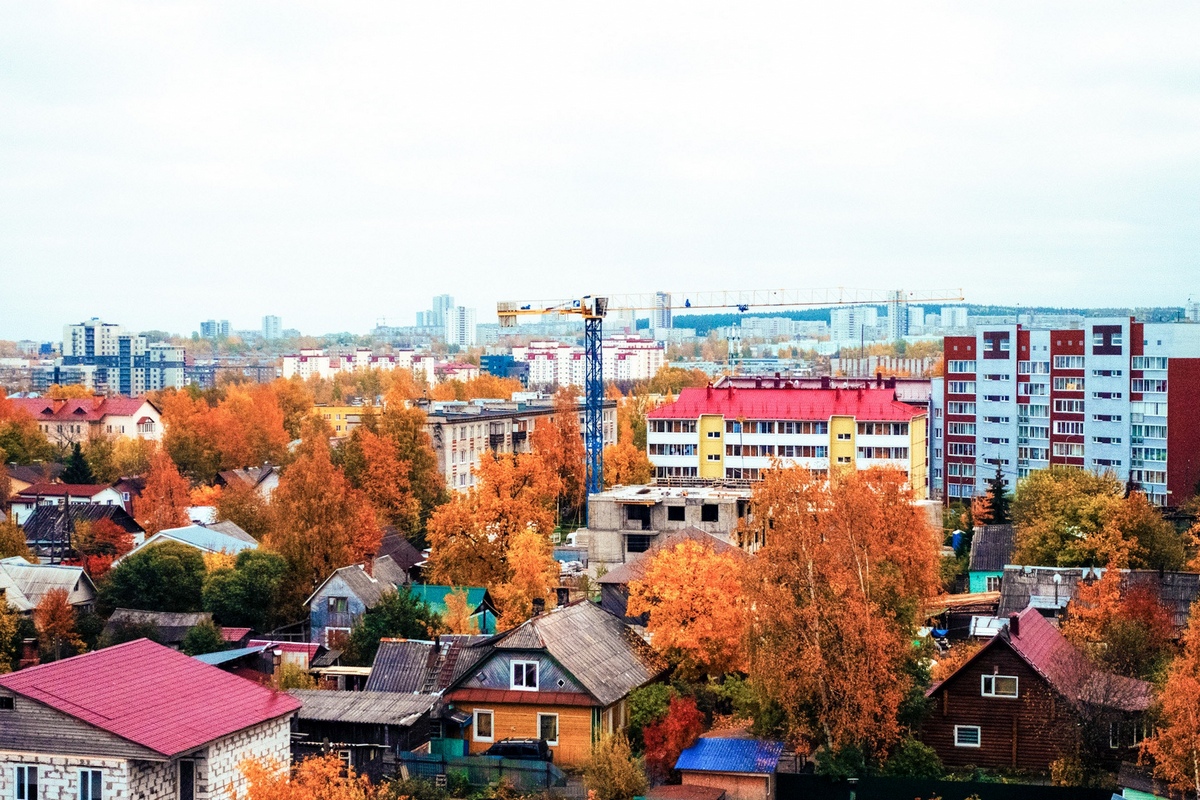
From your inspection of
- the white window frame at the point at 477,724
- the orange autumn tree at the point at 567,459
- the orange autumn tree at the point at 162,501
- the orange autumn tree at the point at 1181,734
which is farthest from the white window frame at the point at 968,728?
the orange autumn tree at the point at 567,459

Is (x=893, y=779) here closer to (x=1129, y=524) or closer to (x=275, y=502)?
(x=1129, y=524)

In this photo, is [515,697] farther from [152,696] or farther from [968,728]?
[968,728]

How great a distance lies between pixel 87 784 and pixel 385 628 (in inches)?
466

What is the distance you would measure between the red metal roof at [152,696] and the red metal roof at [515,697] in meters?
4.00

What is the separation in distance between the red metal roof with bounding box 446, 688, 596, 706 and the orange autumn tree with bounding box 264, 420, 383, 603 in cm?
1319

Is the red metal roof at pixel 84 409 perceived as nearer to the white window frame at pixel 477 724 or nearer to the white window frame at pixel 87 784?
the white window frame at pixel 477 724

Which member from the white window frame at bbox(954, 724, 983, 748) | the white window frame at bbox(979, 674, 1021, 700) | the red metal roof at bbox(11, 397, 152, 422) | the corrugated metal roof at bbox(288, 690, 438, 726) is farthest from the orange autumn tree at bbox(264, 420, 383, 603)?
the red metal roof at bbox(11, 397, 152, 422)

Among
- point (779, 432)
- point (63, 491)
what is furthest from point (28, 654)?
point (779, 432)

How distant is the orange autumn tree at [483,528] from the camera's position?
3706 centimetres

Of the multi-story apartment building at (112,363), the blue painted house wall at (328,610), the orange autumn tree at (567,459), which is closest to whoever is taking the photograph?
the blue painted house wall at (328,610)

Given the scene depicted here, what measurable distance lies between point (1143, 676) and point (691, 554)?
29.8 feet

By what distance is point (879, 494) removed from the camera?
33375mm

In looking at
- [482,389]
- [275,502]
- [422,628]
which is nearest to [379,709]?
[422,628]

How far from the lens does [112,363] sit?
173250mm
